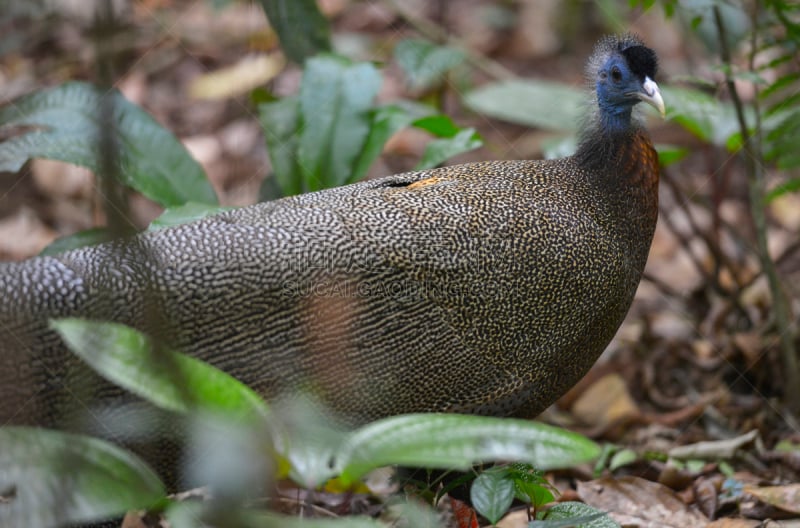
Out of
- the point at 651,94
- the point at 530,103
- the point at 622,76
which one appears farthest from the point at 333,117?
the point at 530,103

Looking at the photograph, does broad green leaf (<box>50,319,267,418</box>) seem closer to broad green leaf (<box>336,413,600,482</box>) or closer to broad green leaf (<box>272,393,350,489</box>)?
broad green leaf (<box>272,393,350,489</box>)

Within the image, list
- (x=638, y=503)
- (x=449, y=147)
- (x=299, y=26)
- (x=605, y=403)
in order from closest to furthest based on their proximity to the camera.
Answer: (x=638, y=503) → (x=449, y=147) → (x=605, y=403) → (x=299, y=26)

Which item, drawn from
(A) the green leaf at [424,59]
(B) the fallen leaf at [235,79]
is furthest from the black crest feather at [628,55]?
(B) the fallen leaf at [235,79]

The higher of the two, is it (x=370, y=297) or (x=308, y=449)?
(x=370, y=297)

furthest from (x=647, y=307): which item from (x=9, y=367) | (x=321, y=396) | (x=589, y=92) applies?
(x=9, y=367)

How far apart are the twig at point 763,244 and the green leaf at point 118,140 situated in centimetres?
231

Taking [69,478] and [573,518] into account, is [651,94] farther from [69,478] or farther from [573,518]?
[69,478]

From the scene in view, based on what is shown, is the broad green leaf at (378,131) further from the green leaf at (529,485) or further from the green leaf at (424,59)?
the green leaf at (529,485)

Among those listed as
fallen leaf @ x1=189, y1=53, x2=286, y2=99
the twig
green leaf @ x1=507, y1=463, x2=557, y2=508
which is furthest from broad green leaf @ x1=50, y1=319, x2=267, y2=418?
fallen leaf @ x1=189, y1=53, x2=286, y2=99

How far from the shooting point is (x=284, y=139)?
427 cm

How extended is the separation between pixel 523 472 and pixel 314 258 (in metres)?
0.85

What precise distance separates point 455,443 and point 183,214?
6.29ft

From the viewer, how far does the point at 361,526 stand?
68.4 inches

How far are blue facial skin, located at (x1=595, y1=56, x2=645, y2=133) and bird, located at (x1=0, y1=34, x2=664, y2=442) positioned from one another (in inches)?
9.2
